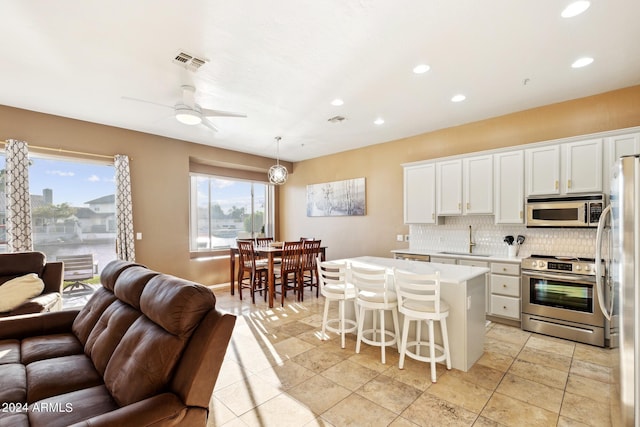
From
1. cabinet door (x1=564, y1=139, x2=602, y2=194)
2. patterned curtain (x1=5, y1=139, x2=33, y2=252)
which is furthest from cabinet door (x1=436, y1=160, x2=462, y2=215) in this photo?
patterned curtain (x1=5, y1=139, x2=33, y2=252)

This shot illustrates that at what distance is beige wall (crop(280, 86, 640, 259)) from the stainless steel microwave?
2.83ft

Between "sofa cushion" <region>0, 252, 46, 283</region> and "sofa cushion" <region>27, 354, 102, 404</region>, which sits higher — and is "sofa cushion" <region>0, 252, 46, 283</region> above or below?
above

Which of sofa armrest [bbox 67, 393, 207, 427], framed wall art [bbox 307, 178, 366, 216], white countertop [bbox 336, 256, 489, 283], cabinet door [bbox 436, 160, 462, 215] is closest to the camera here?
sofa armrest [bbox 67, 393, 207, 427]

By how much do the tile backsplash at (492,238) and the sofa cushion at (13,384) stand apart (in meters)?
4.77

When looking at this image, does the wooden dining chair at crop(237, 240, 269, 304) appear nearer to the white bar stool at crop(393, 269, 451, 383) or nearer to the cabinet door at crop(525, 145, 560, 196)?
the white bar stool at crop(393, 269, 451, 383)

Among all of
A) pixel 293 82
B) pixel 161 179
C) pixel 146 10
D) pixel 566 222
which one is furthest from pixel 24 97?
pixel 566 222

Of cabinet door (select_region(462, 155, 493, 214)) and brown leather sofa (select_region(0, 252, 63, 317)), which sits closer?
brown leather sofa (select_region(0, 252, 63, 317))

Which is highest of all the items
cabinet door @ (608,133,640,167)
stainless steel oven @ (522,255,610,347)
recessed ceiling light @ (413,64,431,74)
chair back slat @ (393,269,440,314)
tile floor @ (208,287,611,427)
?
recessed ceiling light @ (413,64,431,74)

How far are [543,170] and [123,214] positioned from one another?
19.5ft

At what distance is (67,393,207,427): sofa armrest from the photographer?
1.13m

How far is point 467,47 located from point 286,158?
4.88m

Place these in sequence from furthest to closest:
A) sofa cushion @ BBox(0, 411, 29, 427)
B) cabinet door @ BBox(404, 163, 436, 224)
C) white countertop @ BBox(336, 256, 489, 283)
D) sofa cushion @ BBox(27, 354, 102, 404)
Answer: cabinet door @ BBox(404, 163, 436, 224)
white countertop @ BBox(336, 256, 489, 283)
sofa cushion @ BBox(27, 354, 102, 404)
sofa cushion @ BBox(0, 411, 29, 427)

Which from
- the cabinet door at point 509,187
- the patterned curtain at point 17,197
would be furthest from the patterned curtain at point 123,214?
the cabinet door at point 509,187

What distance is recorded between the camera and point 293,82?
325 centimetres
